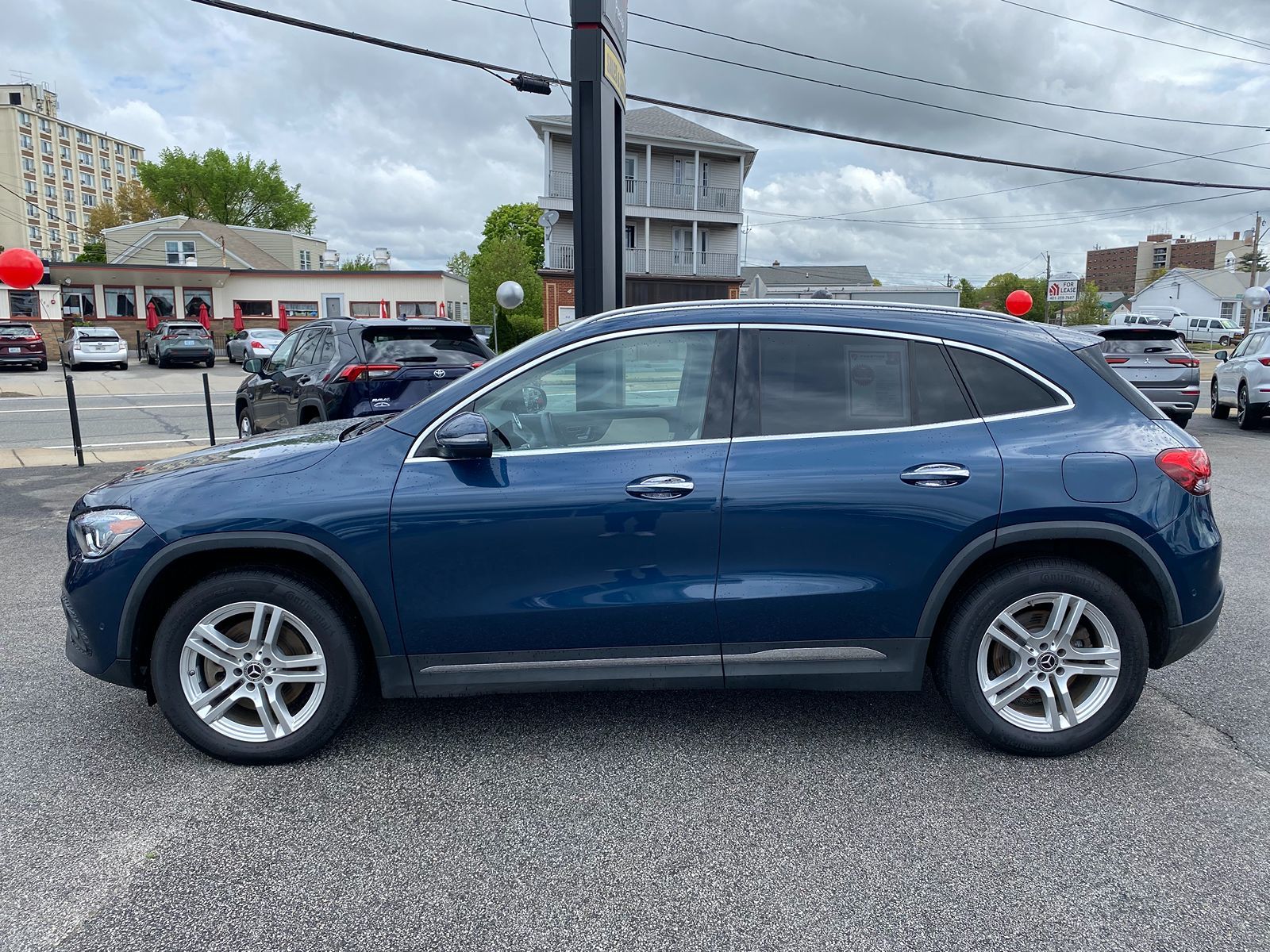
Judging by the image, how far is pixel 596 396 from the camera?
3.86m

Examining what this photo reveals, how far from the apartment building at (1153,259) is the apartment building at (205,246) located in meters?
101

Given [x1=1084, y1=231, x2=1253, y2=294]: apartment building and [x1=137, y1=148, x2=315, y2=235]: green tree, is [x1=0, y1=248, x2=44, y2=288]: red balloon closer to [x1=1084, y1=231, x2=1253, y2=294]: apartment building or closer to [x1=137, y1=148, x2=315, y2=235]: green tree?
[x1=137, y1=148, x2=315, y2=235]: green tree

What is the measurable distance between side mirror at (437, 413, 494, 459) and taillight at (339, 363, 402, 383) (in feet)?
16.8

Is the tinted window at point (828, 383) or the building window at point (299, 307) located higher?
the building window at point (299, 307)

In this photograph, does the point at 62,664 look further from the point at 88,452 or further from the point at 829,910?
the point at 88,452

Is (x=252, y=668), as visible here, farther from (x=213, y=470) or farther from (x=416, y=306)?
(x=416, y=306)

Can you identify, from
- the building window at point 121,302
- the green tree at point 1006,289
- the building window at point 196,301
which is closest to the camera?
the building window at point 121,302

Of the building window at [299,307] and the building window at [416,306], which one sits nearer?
the building window at [299,307]

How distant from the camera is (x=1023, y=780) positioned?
11.4 ft

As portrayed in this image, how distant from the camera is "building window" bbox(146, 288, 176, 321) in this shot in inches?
1838

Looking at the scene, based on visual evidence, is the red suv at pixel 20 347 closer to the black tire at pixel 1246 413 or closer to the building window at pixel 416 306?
the building window at pixel 416 306

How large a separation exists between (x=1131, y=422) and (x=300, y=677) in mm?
3335

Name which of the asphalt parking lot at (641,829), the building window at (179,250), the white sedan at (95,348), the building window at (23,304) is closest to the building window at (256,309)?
the building window at (23,304)

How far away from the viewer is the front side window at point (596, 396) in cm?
360
